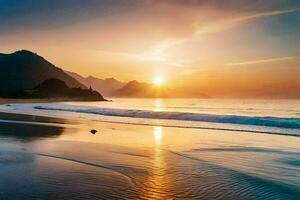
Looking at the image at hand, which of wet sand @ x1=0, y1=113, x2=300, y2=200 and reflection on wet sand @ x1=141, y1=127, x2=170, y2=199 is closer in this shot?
reflection on wet sand @ x1=141, y1=127, x2=170, y2=199

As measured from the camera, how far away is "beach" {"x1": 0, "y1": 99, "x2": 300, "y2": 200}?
9156 mm

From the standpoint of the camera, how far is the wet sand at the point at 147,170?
916cm

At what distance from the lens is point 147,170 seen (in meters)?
11.9

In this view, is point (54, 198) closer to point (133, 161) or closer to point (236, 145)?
point (133, 161)

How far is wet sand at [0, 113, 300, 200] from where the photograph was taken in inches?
360

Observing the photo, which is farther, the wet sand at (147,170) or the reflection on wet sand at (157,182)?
the wet sand at (147,170)

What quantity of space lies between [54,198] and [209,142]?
12.8 metres

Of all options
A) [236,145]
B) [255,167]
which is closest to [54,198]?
[255,167]

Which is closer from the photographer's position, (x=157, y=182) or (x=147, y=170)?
(x=157, y=182)

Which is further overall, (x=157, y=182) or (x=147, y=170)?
(x=147, y=170)

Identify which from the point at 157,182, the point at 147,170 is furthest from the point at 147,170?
the point at 157,182

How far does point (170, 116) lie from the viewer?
1766 inches

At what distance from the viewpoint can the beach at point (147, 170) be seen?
9156 millimetres

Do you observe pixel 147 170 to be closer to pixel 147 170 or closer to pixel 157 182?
pixel 147 170
